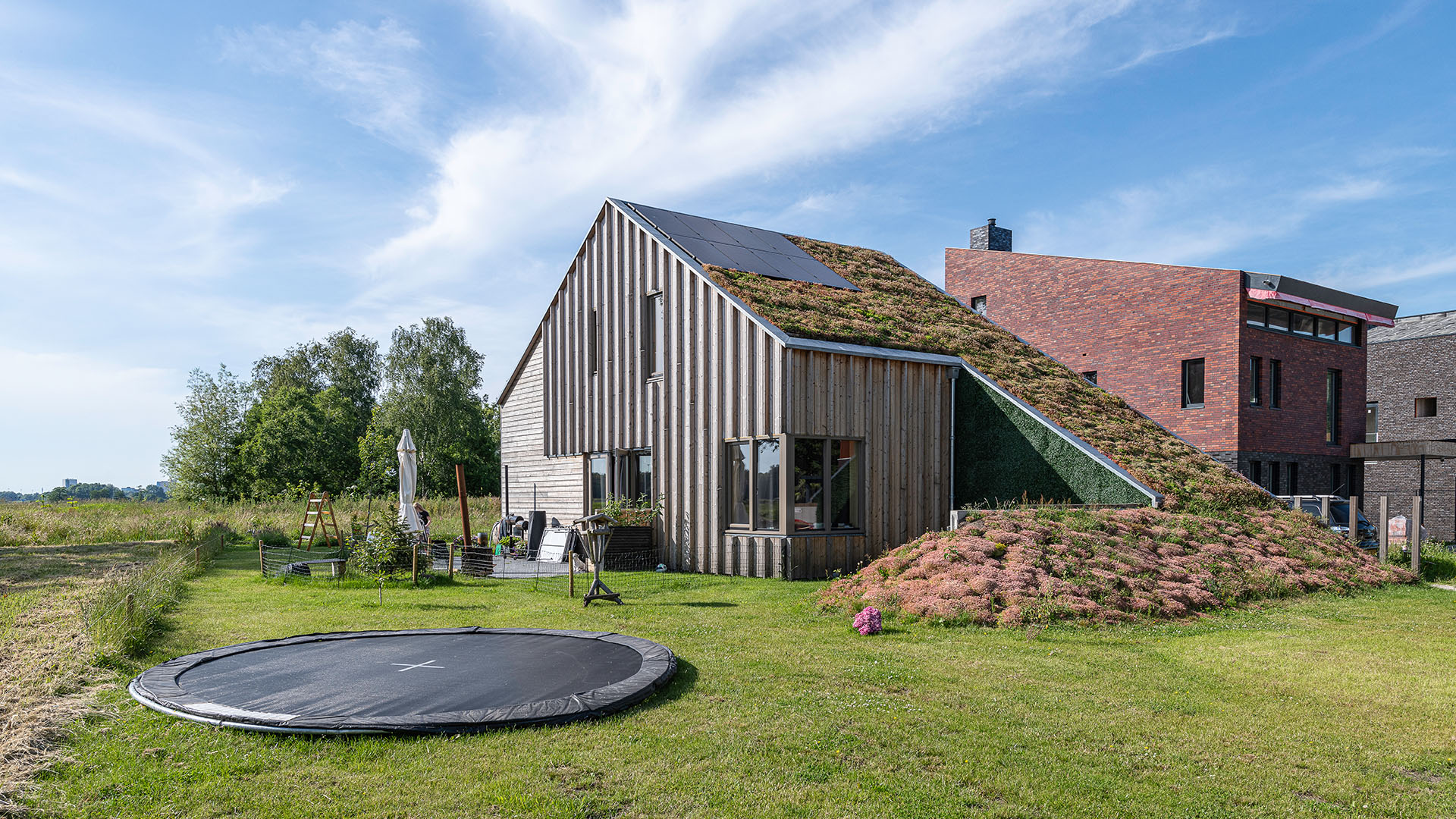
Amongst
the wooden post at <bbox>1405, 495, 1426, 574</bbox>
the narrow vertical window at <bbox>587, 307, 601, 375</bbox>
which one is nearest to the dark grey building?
the wooden post at <bbox>1405, 495, 1426, 574</bbox>

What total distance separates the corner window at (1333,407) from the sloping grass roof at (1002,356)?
1271 centimetres

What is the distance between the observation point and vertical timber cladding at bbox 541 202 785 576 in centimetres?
1309

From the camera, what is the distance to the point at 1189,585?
9.72 m

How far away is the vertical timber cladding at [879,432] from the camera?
12.6 metres

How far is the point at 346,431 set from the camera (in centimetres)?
4594

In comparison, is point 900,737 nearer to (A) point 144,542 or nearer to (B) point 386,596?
(B) point 386,596

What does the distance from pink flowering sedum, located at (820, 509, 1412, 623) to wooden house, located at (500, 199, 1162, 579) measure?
1594mm

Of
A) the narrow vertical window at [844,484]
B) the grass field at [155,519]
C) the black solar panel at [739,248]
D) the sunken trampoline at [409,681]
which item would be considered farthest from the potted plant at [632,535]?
the sunken trampoline at [409,681]

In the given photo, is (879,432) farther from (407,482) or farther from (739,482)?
(407,482)

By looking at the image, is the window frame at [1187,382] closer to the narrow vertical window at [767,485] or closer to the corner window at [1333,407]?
the corner window at [1333,407]

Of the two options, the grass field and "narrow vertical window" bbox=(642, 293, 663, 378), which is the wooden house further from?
the grass field

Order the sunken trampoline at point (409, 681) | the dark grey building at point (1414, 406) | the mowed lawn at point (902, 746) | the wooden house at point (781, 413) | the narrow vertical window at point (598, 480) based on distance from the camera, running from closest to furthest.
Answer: the mowed lawn at point (902, 746) < the sunken trampoline at point (409, 681) < the wooden house at point (781, 413) < the narrow vertical window at point (598, 480) < the dark grey building at point (1414, 406)

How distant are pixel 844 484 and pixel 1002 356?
15.9ft

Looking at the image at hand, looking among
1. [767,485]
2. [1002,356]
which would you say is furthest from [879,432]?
Answer: [1002,356]
